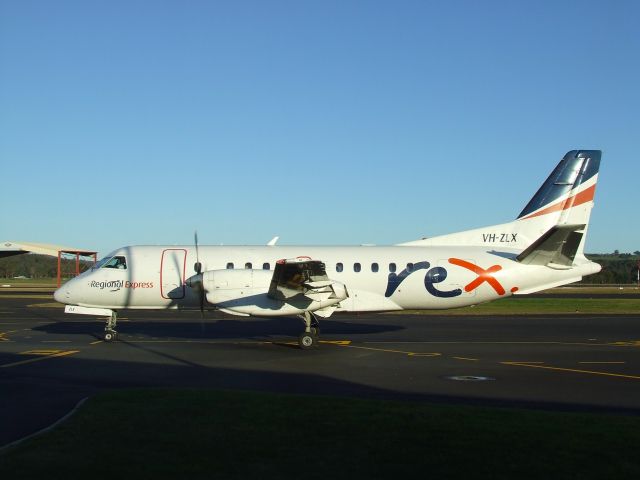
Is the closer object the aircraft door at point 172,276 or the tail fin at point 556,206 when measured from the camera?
the aircraft door at point 172,276

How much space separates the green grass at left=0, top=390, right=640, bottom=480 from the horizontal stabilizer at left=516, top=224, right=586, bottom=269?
10678 millimetres

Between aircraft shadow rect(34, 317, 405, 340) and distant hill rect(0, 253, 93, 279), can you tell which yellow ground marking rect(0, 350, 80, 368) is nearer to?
aircraft shadow rect(34, 317, 405, 340)

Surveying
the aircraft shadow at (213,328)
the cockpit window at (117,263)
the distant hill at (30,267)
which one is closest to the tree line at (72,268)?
the distant hill at (30,267)

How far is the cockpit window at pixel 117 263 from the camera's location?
22.3 m

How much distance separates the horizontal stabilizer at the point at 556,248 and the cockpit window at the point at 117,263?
12694 millimetres

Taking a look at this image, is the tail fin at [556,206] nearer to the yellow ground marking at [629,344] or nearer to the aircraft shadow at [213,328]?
the yellow ground marking at [629,344]

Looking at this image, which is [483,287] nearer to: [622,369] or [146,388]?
[622,369]

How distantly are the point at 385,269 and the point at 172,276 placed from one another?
687 cm

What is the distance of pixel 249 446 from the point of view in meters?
7.89

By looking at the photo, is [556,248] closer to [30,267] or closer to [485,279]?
[485,279]

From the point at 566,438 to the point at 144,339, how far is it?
16639mm

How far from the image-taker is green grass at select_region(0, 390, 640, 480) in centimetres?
690

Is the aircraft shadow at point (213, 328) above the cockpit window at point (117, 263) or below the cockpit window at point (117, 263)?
below

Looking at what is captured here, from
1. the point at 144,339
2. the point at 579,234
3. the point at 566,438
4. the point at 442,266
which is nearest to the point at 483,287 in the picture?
the point at 442,266
